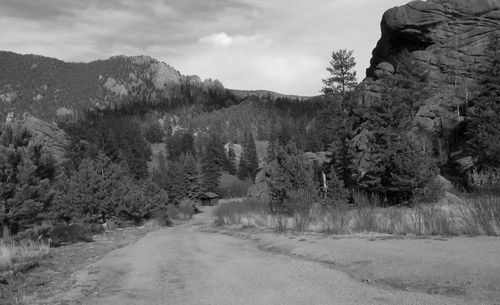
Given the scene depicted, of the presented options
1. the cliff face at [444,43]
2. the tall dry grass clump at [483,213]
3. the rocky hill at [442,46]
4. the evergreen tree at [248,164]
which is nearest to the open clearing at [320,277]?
the tall dry grass clump at [483,213]

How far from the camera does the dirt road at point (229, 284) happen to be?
761cm

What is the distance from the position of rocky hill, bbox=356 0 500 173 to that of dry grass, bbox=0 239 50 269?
4426 centimetres

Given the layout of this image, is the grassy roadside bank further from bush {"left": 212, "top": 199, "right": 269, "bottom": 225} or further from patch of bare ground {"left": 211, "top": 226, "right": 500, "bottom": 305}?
bush {"left": 212, "top": 199, "right": 269, "bottom": 225}

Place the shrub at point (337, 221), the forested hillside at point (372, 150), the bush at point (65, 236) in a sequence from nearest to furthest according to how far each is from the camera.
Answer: the shrub at point (337, 221) → the forested hillside at point (372, 150) → the bush at point (65, 236)

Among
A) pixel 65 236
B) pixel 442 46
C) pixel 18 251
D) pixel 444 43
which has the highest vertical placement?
pixel 444 43

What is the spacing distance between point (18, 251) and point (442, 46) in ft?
196

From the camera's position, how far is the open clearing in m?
7.36

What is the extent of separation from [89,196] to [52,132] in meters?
93.4

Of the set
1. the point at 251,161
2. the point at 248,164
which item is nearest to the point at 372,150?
the point at 248,164

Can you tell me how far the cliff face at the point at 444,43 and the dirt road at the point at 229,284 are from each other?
4537 centimetres

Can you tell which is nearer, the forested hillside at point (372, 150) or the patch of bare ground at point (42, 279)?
the patch of bare ground at point (42, 279)

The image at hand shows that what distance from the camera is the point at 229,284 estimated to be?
9281 mm

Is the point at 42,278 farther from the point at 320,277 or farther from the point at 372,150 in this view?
the point at 372,150

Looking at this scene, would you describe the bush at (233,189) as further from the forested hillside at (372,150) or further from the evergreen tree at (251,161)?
the forested hillside at (372,150)
